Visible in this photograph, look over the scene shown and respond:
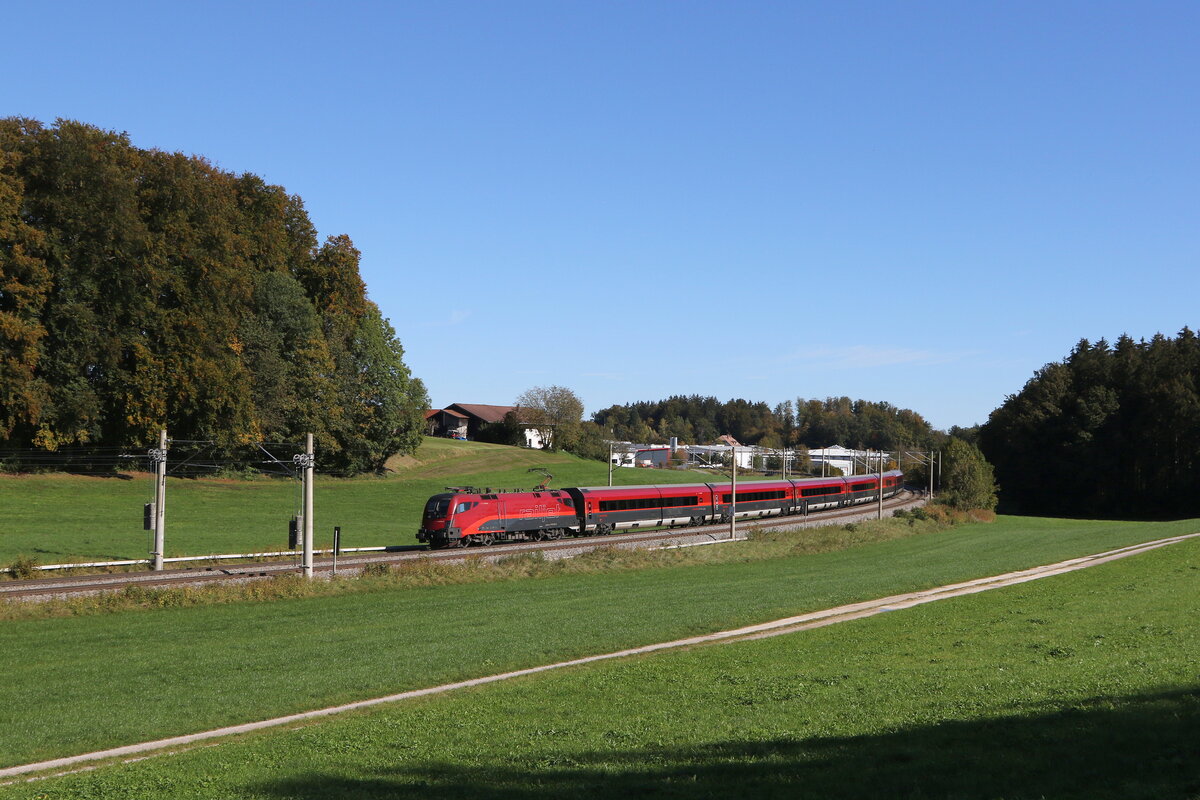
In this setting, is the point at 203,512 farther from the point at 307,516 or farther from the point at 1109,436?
the point at 1109,436

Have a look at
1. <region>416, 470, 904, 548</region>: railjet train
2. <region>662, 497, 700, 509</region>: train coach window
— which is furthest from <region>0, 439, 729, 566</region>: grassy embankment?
<region>662, 497, 700, 509</region>: train coach window

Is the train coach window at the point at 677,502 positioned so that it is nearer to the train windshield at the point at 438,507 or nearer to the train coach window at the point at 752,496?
the train coach window at the point at 752,496

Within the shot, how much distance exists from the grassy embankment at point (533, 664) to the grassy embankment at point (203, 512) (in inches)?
726

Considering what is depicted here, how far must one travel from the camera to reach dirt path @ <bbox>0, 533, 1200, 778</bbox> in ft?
48.3

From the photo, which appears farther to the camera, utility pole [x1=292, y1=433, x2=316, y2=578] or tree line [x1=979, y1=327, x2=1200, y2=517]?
tree line [x1=979, y1=327, x2=1200, y2=517]

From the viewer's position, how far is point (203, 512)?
63.2 metres

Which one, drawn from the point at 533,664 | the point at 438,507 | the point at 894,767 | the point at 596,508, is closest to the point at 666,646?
the point at 533,664

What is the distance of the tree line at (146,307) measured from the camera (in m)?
60.7

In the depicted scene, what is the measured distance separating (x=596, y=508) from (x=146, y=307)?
33.4 metres

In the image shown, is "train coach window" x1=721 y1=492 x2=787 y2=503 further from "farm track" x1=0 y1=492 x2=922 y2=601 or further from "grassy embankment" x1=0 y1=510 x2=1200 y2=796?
"grassy embankment" x1=0 y1=510 x2=1200 y2=796

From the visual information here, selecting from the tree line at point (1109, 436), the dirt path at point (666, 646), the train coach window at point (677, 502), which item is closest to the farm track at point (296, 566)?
the train coach window at point (677, 502)

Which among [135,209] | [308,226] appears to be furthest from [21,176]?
[308,226]

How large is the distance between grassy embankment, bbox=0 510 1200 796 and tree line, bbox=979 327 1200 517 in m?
76.7

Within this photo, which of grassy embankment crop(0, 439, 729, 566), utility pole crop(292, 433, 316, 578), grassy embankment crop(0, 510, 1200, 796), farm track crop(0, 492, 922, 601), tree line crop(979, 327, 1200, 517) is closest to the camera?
grassy embankment crop(0, 510, 1200, 796)
